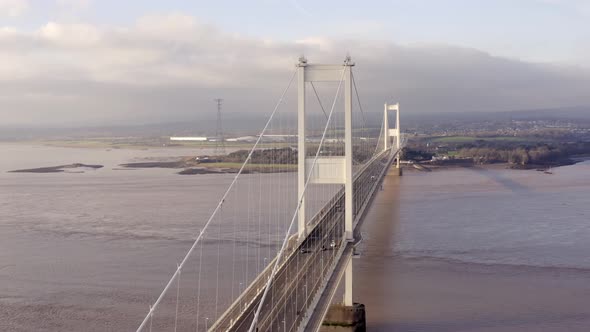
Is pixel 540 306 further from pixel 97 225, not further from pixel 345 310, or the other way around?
pixel 97 225

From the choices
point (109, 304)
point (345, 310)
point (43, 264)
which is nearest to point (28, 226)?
point (43, 264)

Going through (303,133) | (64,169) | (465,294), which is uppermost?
(303,133)

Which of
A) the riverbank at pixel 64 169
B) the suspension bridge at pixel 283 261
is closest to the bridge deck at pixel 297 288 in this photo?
the suspension bridge at pixel 283 261

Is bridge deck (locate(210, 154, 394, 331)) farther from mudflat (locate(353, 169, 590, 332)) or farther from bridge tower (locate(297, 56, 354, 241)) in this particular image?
mudflat (locate(353, 169, 590, 332))

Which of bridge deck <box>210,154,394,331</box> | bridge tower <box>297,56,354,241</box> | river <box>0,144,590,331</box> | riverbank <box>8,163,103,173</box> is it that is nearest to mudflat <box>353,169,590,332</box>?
river <box>0,144,590,331</box>

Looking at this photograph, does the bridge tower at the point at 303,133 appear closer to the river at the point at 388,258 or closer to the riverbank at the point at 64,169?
the river at the point at 388,258

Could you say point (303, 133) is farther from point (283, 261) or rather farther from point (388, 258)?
point (388, 258)

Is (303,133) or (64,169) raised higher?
(303,133)

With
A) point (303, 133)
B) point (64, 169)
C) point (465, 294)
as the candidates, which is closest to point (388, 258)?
point (465, 294)
